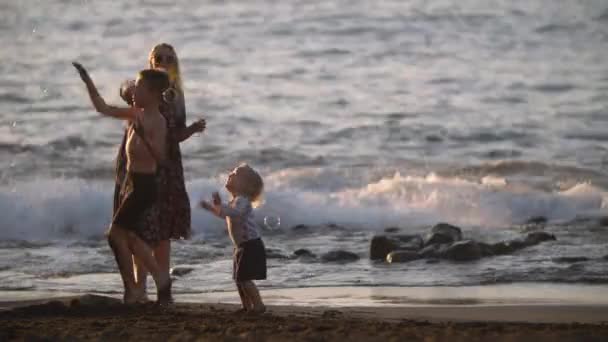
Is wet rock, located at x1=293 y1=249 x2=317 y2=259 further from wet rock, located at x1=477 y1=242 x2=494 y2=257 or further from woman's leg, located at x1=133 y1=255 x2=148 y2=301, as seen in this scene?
woman's leg, located at x1=133 y1=255 x2=148 y2=301

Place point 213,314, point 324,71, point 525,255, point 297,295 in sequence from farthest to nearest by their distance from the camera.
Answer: point 324,71 → point 525,255 → point 297,295 → point 213,314

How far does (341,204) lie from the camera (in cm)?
1462

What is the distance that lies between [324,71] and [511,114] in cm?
422

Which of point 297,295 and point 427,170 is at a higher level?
point 427,170

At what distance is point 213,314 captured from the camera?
25.5ft

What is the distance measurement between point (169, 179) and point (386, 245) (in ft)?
10.4

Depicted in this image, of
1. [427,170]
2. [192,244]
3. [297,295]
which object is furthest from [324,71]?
[297,295]

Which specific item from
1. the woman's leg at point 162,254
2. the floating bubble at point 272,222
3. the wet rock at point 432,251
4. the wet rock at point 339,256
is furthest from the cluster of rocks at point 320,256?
the woman's leg at point 162,254

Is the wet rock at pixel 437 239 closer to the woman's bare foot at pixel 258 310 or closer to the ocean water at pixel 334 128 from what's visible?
the ocean water at pixel 334 128

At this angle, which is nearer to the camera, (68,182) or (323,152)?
(68,182)

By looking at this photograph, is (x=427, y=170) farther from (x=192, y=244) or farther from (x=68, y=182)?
(x=192, y=244)

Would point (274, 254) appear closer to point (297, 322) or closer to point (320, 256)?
point (320, 256)

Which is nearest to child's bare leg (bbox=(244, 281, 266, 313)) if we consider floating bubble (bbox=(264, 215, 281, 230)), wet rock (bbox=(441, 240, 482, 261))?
wet rock (bbox=(441, 240, 482, 261))

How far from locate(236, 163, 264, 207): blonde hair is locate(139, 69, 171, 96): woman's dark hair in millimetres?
583
